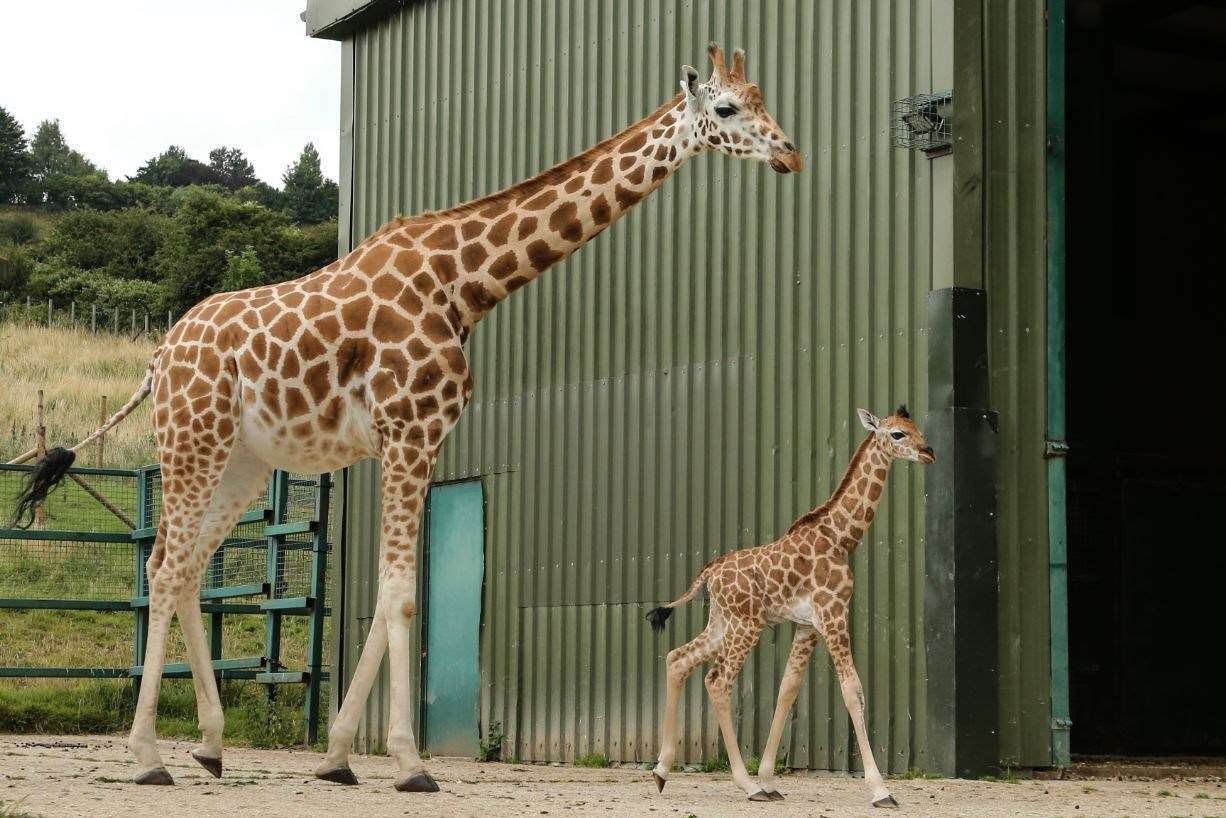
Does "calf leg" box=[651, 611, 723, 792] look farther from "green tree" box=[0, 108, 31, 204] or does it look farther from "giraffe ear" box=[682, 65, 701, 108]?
"green tree" box=[0, 108, 31, 204]

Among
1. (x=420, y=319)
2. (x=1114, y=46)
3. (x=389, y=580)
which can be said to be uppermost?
(x=1114, y=46)

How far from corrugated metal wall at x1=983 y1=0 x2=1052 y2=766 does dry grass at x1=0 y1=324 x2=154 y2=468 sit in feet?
86.5

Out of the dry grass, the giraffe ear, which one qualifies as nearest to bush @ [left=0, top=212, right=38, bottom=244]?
the dry grass

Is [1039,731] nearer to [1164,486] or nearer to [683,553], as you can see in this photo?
[683,553]

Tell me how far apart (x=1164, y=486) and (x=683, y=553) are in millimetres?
→ 6642

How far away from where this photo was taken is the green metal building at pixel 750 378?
10672 mm

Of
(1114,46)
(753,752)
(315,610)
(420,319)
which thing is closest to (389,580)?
(420,319)

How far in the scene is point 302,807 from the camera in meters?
7.45

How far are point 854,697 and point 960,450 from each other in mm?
2407

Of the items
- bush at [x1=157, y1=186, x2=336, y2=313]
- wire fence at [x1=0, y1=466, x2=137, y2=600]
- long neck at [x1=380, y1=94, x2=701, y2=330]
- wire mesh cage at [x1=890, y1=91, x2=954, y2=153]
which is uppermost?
bush at [x1=157, y1=186, x2=336, y2=313]

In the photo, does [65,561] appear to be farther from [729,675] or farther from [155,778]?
[729,675]

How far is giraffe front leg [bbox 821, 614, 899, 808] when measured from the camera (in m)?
8.45

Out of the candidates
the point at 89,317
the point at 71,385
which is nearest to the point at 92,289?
the point at 89,317

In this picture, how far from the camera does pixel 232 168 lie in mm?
105875
